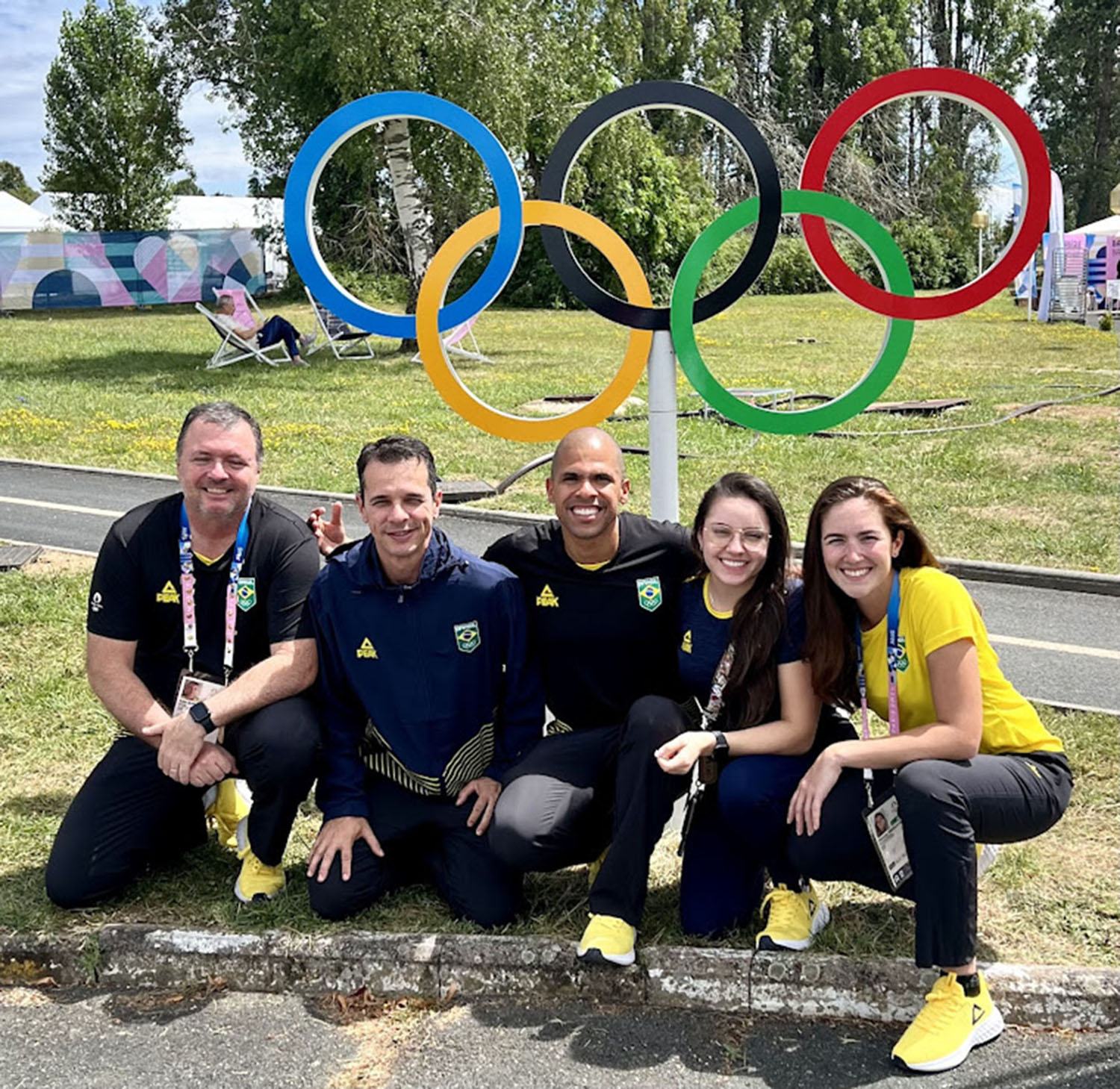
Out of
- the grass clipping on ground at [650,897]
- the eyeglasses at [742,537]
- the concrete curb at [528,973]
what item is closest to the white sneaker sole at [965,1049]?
the concrete curb at [528,973]

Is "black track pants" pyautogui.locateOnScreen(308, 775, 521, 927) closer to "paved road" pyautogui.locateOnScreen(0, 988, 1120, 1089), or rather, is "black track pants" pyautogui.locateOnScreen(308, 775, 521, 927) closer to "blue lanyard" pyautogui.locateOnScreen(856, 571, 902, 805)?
"paved road" pyautogui.locateOnScreen(0, 988, 1120, 1089)

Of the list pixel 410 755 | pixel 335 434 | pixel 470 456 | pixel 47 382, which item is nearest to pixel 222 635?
pixel 410 755

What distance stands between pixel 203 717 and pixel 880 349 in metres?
2.49

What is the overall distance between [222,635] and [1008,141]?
3.06 meters

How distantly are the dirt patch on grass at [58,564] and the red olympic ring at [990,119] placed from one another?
524 centimetres

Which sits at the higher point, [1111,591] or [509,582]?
[509,582]

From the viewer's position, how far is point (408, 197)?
1831 centimetres

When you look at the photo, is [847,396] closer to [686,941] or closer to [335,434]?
[686,941]

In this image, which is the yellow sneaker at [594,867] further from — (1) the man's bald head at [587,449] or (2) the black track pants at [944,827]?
(1) the man's bald head at [587,449]

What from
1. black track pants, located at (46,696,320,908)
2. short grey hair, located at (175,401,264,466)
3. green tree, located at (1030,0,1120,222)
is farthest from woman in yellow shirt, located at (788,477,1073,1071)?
green tree, located at (1030,0,1120,222)

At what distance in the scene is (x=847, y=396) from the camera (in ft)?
14.2

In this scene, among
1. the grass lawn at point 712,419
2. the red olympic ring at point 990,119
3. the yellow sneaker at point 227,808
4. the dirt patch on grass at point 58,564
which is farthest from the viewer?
the grass lawn at point 712,419

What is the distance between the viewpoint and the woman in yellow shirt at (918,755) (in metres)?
3.01

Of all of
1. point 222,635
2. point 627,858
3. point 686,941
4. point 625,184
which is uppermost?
point 625,184
